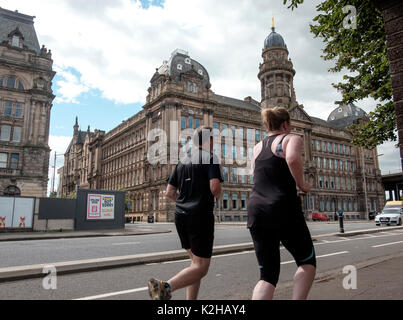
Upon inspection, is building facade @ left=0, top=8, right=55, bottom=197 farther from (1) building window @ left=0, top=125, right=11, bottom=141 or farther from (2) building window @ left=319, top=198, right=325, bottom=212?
(2) building window @ left=319, top=198, right=325, bottom=212

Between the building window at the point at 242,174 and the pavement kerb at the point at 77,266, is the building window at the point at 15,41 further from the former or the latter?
the pavement kerb at the point at 77,266

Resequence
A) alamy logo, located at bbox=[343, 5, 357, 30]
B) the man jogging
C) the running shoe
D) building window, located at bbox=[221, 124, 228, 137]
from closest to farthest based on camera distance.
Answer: the running shoe
the man jogging
alamy logo, located at bbox=[343, 5, 357, 30]
building window, located at bbox=[221, 124, 228, 137]

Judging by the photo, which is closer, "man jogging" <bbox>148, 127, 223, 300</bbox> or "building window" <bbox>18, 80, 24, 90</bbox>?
"man jogging" <bbox>148, 127, 223, 300</bbox>

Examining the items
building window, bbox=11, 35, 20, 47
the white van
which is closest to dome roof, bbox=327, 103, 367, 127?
the white van

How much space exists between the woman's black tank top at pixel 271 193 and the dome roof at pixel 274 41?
64455 mm

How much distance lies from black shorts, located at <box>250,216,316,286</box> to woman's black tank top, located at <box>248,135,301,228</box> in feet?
0.24

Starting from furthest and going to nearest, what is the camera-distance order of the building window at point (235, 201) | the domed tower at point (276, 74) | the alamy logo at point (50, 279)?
the domed tower at point (276, 74), the building window at point (235, 201), the alamy logo at point (50, 279)

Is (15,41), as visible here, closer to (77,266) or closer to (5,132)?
(5,132)

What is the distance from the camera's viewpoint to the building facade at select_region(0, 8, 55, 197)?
3909 cm

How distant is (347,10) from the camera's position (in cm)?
726

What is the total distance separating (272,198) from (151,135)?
4592cm

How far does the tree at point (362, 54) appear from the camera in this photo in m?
7.29

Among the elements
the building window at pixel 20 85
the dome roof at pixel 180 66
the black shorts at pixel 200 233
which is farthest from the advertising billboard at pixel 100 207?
the dome roof at pixel 180 66
